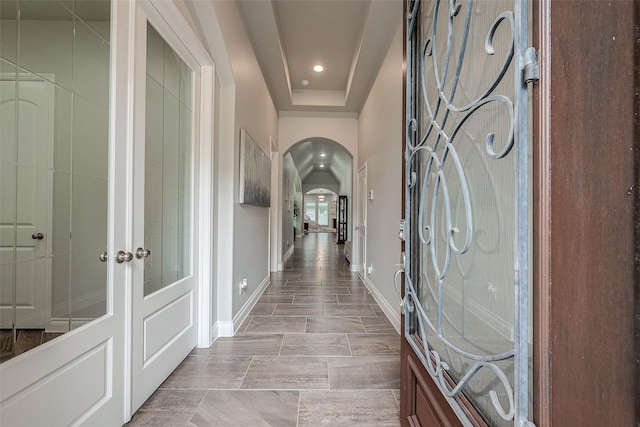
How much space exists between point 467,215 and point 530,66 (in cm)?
42

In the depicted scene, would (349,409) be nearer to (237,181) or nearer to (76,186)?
(76,186)

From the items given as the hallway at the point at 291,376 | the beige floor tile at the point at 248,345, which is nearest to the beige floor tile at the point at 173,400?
the hallway at the point at 291,376

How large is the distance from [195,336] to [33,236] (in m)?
1.47

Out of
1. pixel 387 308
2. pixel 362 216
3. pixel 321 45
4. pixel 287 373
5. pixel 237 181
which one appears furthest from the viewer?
pixel 362 216

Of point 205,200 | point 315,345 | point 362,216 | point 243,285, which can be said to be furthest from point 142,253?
point 362,216

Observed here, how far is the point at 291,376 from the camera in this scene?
1840mm

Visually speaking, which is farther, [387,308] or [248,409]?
[387,308]

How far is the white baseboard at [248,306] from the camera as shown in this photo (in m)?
2.57

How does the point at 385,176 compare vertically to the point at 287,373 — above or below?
above

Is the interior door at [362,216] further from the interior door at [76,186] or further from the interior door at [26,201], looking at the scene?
the interior door at [26,201]

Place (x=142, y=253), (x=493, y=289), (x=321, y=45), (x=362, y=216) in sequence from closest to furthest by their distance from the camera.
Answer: (x=493, y=289) → (x=142, y=253) → (x=321, y=45) → (x=362, y=216)

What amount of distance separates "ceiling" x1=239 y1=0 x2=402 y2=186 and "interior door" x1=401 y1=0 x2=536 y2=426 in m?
1.94

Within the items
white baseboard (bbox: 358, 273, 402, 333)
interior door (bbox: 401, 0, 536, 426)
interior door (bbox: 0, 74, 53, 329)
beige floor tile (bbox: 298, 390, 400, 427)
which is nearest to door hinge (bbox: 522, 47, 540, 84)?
interior door (bbox: 401, 0, 536, 426)

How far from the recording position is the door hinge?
544mm
